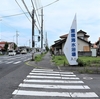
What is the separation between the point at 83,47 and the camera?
45625 millimetres

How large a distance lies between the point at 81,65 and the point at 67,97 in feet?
33.3

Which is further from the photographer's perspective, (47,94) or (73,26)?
(73,26)

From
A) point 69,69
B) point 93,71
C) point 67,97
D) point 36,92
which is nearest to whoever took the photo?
point 67,97

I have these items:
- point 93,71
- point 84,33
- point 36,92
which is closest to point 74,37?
point 93,71

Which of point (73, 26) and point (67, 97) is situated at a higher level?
point (73, 26)

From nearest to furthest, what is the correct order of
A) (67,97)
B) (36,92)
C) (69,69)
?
(67,97)
(36,92)
(69,69)

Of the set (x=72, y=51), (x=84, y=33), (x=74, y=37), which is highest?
(x=84, y=33)

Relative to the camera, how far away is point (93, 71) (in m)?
13.4

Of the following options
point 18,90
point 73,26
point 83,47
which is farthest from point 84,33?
point 18,90

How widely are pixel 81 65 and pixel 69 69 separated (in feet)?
6.21

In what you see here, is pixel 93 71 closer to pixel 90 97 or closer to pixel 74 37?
pixel 74 37

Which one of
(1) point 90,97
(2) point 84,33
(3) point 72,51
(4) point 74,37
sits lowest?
(1) point 90,97

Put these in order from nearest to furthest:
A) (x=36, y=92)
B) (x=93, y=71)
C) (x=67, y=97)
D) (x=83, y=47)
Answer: (x=67, y=97)
(x=36, y=92)
(x=93, y=71)
(x=83, y=47)

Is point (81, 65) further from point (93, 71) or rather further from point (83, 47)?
point (83, 47)
